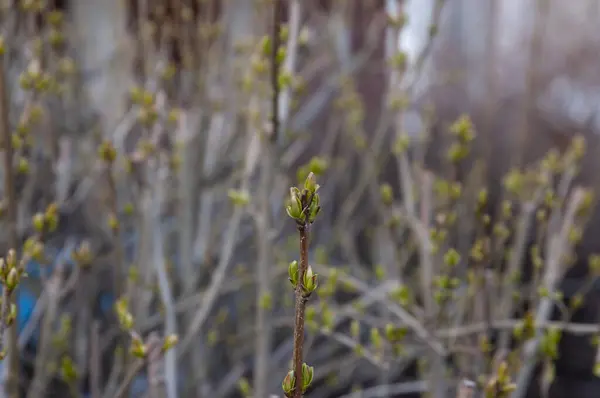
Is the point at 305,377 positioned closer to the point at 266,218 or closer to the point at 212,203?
the point at 266,218

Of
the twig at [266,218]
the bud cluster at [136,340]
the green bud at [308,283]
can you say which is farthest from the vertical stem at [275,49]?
the green bud at [308,283]

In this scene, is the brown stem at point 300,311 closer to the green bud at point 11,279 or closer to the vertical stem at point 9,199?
the green bud at point 11,279

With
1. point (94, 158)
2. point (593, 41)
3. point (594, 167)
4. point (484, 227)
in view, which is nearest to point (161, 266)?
point (484, 227)

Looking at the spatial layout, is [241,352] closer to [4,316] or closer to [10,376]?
[10,376]

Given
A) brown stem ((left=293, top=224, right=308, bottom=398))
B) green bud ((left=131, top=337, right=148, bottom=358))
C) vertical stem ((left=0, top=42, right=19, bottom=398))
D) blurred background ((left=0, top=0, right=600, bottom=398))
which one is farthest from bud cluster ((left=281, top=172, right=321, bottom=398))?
vertical stem ((left=0, top=42, right=19, bottom=398))

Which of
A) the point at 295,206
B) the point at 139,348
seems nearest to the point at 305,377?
the point at 295,206

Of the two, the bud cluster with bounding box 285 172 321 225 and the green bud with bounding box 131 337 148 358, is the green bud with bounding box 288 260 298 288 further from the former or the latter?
the green bud with bounding box 131 337 148 358
